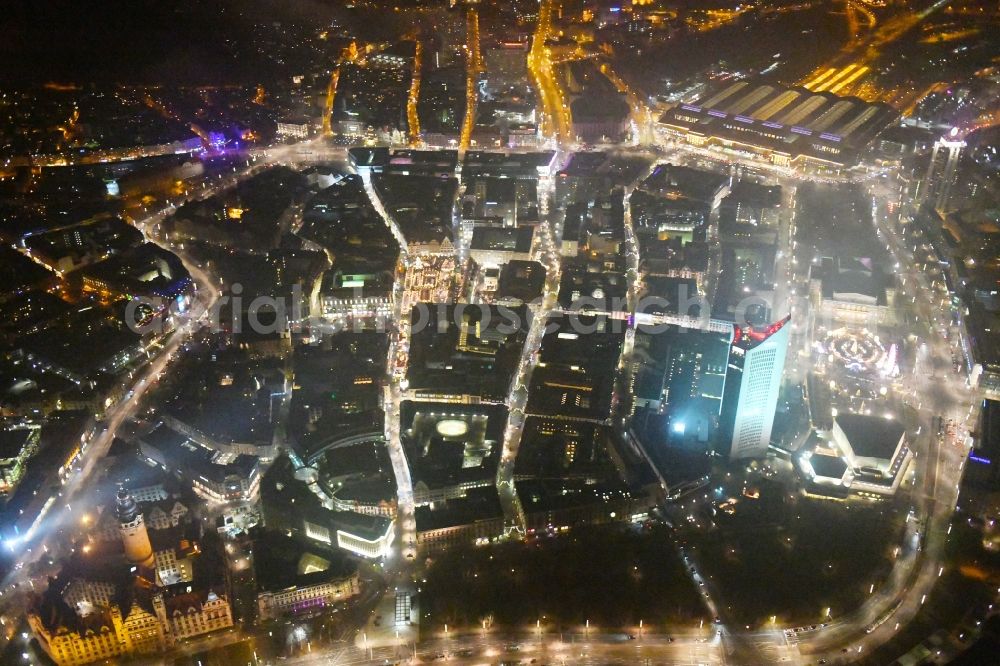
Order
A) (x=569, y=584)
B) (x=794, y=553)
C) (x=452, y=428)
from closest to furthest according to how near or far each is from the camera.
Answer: (x=569, y=584)
(x=794, y=553)
(x=452, y=428)

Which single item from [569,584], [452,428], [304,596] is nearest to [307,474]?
[304,596]

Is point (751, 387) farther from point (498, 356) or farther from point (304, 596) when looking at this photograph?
point (304, 596)

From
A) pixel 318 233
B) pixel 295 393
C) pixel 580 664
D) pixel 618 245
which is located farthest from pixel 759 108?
pixel 580 664

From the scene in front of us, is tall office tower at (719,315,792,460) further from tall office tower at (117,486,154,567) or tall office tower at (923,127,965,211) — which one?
tall office tower at (923,127,965,211)

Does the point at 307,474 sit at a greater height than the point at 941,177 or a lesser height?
lesser

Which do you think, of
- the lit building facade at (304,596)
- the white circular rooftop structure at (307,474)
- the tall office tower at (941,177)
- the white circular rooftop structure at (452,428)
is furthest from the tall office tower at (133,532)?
the tall office tower at (941,177)

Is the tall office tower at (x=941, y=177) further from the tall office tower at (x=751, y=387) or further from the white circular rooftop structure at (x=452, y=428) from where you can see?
the white circular rooftop structure at (x=452, y=428)
